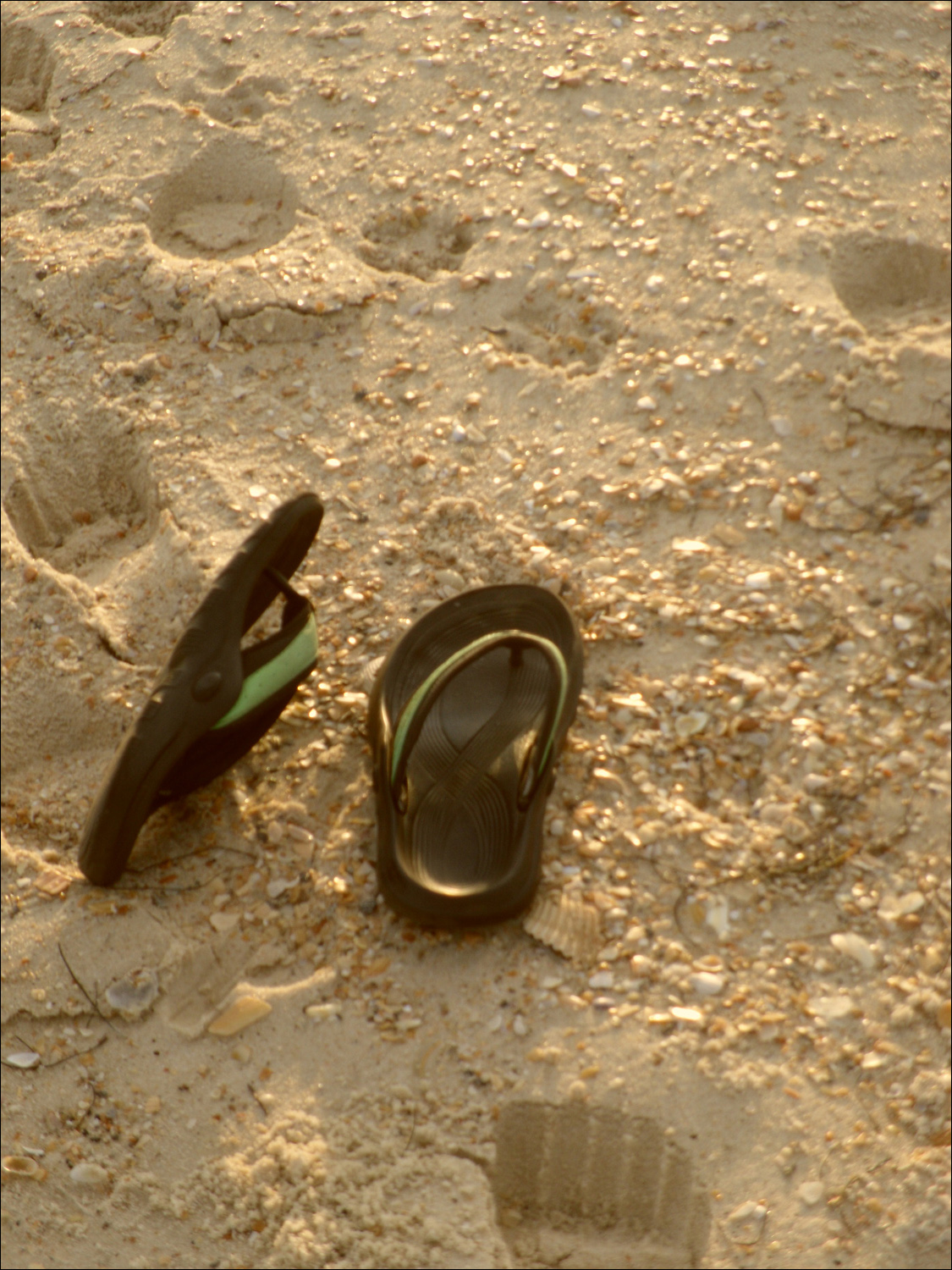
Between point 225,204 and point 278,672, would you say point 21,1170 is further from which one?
point 225,204

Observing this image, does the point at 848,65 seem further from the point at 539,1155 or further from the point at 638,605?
the point at 539,1155

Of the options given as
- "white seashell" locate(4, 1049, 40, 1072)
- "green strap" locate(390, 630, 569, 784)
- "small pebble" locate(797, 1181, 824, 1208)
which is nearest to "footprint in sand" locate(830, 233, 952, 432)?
"green strap" locate(390, 630, 569, 784)

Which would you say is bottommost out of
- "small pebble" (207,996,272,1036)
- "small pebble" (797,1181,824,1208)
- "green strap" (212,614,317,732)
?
"small pebble" (797,1181,824,1208)

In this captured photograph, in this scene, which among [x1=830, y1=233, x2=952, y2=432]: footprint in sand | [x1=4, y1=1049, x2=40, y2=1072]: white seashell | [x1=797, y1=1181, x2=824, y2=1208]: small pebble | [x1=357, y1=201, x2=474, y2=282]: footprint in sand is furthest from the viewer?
[x1=357, y1=201, x2=474, y2=282]: footprint in sand

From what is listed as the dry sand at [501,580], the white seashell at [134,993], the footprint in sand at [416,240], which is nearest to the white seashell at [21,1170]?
the dry sand at [501,580]

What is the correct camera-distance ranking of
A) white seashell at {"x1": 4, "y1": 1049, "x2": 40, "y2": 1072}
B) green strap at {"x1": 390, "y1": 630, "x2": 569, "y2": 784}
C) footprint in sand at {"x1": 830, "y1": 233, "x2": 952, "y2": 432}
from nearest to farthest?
white seashell at {"x1": 4, "y1": 1049, "x2": 40, "y2": 1072}
green strap at {"x1": 390, "y1": 630, "x2": 569, "y2": 784}
footprint in sand at {"x1": 830, "y1": 233, "x2": 952, "y2": 432}

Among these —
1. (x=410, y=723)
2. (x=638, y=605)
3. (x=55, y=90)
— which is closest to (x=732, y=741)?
(x=638, y=605)

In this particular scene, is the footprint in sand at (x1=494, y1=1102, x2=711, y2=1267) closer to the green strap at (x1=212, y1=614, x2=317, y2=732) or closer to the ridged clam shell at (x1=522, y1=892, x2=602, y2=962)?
the ridged clam shell at (x1=522, y1=892, x2=602, y2=962)
